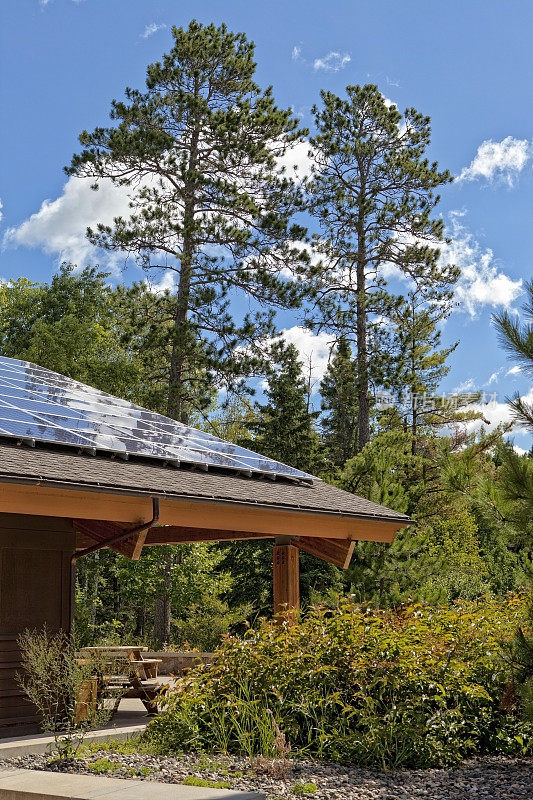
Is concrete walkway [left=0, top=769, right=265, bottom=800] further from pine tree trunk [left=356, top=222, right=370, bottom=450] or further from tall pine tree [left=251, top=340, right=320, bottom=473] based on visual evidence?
pine tree trunk [left=356, top=222, right=370, bottom=450]

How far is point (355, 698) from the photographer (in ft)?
26.5

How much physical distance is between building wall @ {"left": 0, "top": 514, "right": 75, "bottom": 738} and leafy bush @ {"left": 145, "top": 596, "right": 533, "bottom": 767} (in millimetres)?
1784

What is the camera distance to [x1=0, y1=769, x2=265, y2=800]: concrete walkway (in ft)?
19.6

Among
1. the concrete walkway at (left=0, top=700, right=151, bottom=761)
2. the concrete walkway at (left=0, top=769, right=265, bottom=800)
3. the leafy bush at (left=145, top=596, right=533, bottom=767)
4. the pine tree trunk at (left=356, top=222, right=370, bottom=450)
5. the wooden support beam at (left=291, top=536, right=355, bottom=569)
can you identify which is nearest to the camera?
the concrete walkway at (left=0, top=769, right=265, bottom=800)

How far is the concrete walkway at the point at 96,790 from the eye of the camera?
5984mm

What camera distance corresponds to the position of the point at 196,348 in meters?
23.9

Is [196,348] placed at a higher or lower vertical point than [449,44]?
lower

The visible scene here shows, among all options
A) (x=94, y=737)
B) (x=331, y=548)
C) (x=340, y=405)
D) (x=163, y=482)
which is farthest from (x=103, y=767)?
(x=340, y=405)

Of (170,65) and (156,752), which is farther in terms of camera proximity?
(170,65)

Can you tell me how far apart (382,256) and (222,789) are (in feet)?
76.6

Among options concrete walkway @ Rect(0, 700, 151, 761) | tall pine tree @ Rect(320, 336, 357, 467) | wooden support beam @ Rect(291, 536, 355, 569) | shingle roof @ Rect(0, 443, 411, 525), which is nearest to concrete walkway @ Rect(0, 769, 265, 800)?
concrete walkway @ Rect(0, 700, 151, 761)

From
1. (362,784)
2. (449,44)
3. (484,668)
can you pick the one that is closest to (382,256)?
(449,44)

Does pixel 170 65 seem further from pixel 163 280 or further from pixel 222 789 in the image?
pixel 222 789

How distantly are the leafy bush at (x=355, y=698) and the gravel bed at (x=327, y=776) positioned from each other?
21cm
